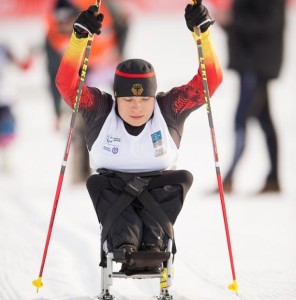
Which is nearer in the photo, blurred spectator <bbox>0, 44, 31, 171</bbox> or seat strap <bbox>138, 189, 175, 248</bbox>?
seat strap <bbox>138, 189, 175, 248</bbox>

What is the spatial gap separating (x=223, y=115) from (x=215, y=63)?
8.83m

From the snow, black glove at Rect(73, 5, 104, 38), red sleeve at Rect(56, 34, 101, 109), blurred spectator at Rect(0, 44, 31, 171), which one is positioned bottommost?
the snow

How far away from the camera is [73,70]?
4328 millimetres

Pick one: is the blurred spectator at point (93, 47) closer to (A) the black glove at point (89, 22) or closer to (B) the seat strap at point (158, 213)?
(A) the black glove at point (89, 22)

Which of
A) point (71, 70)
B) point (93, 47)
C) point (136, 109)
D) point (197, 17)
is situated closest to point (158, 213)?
point (136, 109)

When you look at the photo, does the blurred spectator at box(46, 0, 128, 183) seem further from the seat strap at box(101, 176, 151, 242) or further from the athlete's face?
the seat strap at box(101, 176, 151, 242)

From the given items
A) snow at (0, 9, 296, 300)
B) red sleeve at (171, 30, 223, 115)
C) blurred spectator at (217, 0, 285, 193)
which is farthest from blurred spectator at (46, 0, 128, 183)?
red sleeve at (171, 30, 223, 115)

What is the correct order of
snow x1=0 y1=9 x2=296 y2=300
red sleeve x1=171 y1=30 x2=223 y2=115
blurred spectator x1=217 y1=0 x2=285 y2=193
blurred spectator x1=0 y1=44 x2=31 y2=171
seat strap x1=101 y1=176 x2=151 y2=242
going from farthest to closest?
blurred spectator x1=0 y1=44 x2=31 y2=171 < blurred spectator x1=217 y1=0 x2=285 y2=193 < snow x1=0 y1=9 x2=296 y2=300 < red sleeve x1=171 y1=30 x2=223 y2=115 < seat strap x1=101 y1=176 x2=151 y2=242

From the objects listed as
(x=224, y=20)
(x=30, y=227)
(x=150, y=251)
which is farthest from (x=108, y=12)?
(x=150, y=251)

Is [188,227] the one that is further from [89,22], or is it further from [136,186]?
[89,22]

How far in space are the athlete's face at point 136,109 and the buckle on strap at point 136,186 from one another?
0.29 metres

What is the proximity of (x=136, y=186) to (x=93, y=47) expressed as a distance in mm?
4544

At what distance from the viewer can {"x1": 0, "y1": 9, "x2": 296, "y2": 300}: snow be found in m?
4.66

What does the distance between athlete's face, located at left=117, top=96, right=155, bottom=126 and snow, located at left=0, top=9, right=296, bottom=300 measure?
2.91ft
